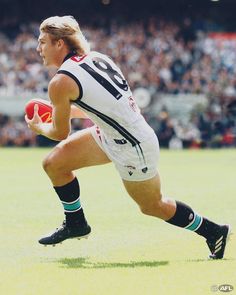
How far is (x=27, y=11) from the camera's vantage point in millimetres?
33719

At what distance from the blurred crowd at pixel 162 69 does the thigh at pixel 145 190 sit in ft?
64.4

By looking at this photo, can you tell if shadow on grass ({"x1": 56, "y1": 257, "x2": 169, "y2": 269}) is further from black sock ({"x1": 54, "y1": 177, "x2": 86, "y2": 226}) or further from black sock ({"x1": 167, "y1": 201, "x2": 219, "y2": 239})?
black sock ({"x1": 54, "y1": 177, "x2": 86, "y2": 226})

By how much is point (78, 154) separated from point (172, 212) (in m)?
0.90

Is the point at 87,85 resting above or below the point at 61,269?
above

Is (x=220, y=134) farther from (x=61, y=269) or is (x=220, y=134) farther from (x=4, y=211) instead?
(x=61, y=269)

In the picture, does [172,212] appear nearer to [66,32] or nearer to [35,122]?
[35,122]

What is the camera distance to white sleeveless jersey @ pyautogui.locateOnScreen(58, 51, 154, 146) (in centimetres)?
627

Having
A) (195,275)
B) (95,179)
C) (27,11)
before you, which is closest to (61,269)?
(195,275)

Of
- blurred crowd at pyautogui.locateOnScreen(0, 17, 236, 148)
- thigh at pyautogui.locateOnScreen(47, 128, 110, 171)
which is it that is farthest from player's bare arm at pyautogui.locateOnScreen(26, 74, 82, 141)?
blurred crowd at pyautogui.locateOnScreen(0, 17, 236, 148)

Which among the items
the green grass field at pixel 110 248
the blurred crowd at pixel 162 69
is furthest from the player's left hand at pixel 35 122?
the blurred crowd at pixel 162 69

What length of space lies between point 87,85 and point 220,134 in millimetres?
20619

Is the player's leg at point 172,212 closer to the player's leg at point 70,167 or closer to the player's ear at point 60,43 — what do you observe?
the player's leg at point 70,167

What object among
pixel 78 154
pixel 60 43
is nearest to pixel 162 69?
pixel 78 154

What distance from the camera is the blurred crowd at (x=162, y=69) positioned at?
26.5 m
